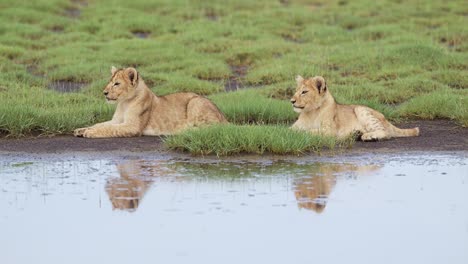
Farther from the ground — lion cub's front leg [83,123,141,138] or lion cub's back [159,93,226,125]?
lion cub's back [159,93,226,125]

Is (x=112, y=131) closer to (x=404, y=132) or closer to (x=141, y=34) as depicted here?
(x=404, y=132)

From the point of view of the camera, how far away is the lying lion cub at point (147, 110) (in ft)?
38.3

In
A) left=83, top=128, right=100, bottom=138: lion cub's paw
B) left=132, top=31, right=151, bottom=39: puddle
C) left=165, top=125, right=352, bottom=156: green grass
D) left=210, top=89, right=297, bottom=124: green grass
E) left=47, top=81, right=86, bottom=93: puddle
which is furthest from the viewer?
left=132, top=31, right=151, bottom=39: puddle

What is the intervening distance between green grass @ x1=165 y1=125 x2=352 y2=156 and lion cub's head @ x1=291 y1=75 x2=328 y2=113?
3.71 ft

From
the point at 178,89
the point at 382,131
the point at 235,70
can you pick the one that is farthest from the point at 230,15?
the point at 382,131

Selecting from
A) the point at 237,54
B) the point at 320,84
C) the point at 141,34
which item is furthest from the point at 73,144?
the point at 141,34

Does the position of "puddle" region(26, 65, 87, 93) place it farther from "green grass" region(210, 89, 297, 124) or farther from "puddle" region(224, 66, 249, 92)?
"green grass" region(210, 89, 297, 124)

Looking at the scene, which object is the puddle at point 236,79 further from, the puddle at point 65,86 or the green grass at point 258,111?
the puddle at point 65,86

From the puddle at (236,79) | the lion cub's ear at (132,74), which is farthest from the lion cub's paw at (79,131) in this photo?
the puddle at (236,79)

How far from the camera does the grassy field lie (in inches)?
513

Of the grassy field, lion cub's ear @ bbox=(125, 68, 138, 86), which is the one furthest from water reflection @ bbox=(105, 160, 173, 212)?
the grassy field

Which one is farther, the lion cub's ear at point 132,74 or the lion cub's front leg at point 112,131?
the lion cub's ear at point 132,74

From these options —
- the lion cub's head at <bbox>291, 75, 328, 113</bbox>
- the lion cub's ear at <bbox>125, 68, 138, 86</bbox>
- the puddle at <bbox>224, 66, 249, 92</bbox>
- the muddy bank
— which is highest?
the lion cub's ear at <bbox>125, 68, 138, 86</bbox>

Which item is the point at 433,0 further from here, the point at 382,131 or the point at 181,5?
the point at 382,131
